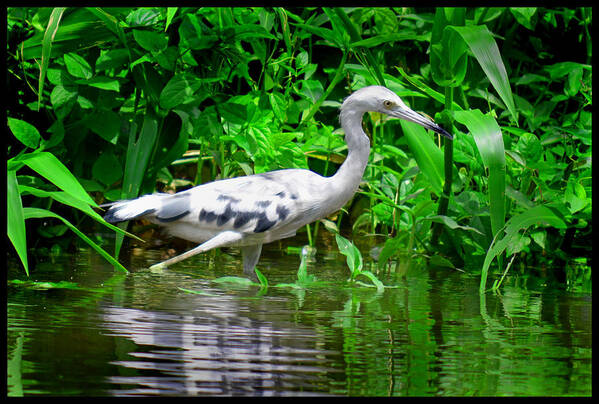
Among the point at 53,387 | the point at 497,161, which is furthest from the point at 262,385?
the point at 497,161

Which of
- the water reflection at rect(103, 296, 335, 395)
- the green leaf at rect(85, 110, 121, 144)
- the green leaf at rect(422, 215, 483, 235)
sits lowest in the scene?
the water reflection at rect(103, 296, 335, 395)

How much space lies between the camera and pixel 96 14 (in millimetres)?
4312

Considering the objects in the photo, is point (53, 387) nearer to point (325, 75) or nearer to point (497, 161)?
point (497, 161)

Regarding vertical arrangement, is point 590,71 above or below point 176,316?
above

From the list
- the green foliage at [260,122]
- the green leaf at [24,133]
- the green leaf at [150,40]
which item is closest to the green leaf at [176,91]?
the green foliage at [260,122]

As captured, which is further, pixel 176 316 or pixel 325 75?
pixel 325 75

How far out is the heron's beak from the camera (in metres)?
4.52

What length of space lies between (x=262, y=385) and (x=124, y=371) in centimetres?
40

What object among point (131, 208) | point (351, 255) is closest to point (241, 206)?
point (131, 208)

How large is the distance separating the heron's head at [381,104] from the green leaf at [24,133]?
165 cm

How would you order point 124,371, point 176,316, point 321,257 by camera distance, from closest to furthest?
point 124,371, point 176,316, point 321,257

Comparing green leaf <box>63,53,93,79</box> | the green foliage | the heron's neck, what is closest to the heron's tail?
the green foliage

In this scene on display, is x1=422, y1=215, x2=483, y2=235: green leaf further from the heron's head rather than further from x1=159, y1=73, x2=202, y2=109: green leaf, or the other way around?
x1=159, y1=73, x2=202, y2=109: green leaf

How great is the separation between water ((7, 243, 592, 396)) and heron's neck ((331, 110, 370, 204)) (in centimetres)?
48
